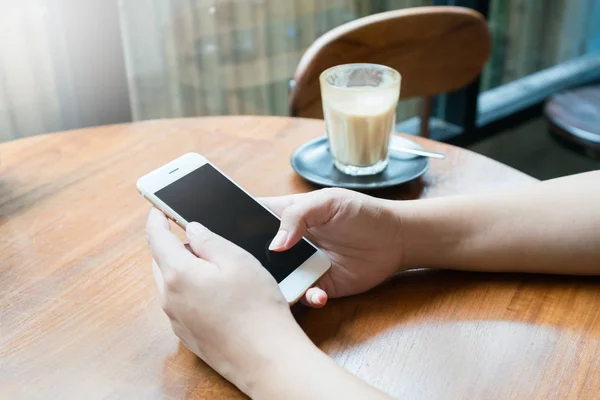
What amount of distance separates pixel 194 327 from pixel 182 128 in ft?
1.86

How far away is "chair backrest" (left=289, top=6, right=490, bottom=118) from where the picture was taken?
1.17 metres

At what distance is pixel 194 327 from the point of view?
561 millimetres

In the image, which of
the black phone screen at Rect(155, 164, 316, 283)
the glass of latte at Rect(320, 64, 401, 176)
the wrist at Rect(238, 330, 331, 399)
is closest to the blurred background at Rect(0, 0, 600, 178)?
the glass of latte at Rect(320, 64, 401, 176)

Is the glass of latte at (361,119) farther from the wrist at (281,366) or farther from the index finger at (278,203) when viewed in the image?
the wrist at (281,366)

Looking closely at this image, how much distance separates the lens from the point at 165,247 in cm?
59

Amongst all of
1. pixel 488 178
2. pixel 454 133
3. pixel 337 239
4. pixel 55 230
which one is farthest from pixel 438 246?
pixel 454 133

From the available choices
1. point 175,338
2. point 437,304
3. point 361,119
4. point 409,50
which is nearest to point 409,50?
point 409,50

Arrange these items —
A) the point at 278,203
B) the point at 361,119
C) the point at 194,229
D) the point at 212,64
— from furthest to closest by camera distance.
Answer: the point at 212,64
the point at 361,119
the point at 278,203
the point at 194,229

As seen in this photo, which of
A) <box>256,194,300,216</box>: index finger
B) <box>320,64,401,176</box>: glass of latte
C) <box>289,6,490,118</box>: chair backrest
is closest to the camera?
<box>256,194,300,216</box>: index finger

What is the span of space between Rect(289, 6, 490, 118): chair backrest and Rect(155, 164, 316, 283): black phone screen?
0.50 metres

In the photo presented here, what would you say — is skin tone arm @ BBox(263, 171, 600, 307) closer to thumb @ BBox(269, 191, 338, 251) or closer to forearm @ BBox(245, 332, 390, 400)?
thumb @ BBox(269, 191, 338, 251)

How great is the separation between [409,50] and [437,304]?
740mm

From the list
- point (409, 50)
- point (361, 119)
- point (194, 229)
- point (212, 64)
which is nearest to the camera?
point (194, 229)

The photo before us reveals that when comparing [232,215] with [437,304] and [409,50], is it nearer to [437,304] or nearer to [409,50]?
[437,304]
